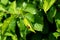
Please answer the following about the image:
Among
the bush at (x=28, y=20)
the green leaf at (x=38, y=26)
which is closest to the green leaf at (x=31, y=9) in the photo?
the bush at (x=28, y=20)

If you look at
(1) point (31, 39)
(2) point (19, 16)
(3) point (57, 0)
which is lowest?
(1) point (31, 39)

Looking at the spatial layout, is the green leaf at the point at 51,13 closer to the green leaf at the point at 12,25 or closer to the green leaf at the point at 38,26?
the green leaf at the point at 38,26

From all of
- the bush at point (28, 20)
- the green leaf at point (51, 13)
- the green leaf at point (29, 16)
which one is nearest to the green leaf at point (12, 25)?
the bush at point (28, 20)

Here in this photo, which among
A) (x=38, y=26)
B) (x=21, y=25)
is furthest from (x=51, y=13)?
(x=21, y=25)

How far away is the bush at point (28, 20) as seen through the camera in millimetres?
1385

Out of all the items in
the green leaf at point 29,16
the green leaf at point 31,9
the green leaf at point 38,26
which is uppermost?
the green leaf at point 31,9

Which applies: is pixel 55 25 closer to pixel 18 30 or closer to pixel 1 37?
pixel 18 30

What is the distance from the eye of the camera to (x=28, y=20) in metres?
1.36

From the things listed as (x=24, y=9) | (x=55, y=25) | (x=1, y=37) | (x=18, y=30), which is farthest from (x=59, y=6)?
(x=1, y=37)

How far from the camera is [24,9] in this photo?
1464 mm

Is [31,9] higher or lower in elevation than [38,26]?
higher

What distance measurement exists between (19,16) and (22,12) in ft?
0.13

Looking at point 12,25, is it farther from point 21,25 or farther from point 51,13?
point 51,13

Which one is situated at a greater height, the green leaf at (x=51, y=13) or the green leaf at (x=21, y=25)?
the green leaf at (x=51, y=13)
